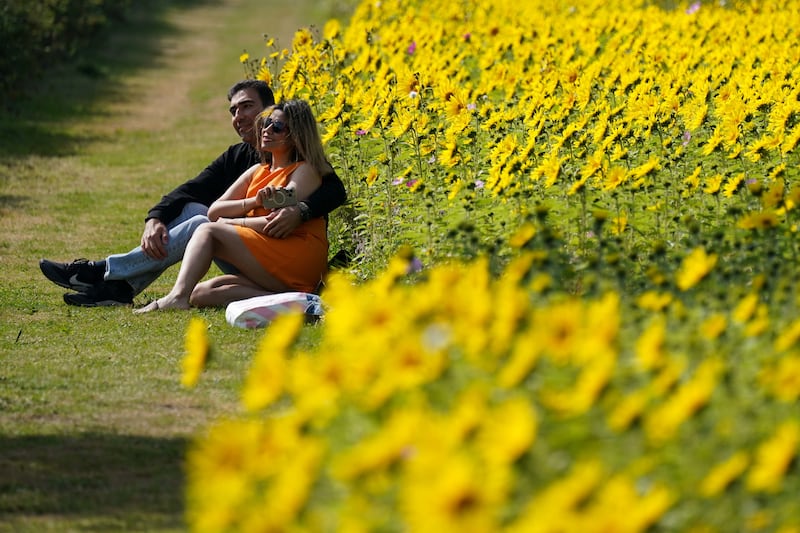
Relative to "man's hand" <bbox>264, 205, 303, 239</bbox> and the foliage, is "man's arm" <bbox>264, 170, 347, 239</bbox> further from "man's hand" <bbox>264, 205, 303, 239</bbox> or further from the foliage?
the foliage

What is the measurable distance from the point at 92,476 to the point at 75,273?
9.93 ft

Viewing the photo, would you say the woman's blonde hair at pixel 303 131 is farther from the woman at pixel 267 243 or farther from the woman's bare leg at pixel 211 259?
the woman's bare leg at pixel 211 259

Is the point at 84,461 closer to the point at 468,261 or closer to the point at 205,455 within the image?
the point at 468,261

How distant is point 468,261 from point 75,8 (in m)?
18.5

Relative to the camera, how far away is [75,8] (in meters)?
22.6

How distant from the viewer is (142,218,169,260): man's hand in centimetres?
737

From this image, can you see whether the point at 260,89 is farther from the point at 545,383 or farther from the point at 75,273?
the point at 545,383

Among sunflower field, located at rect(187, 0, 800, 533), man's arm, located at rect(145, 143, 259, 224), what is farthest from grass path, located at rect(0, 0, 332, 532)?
man's arm, located at rect(145, 143, 259, 224)

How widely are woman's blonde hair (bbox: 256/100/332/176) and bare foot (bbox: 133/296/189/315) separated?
884mm

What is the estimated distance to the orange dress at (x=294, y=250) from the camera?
7086mm

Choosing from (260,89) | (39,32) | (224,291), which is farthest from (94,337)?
(39,32)

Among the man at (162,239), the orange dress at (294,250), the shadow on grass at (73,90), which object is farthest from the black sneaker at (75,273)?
the shadow on grass at (73,90)

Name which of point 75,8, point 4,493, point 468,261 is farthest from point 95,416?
point 75,8

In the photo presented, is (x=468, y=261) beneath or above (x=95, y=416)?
above
